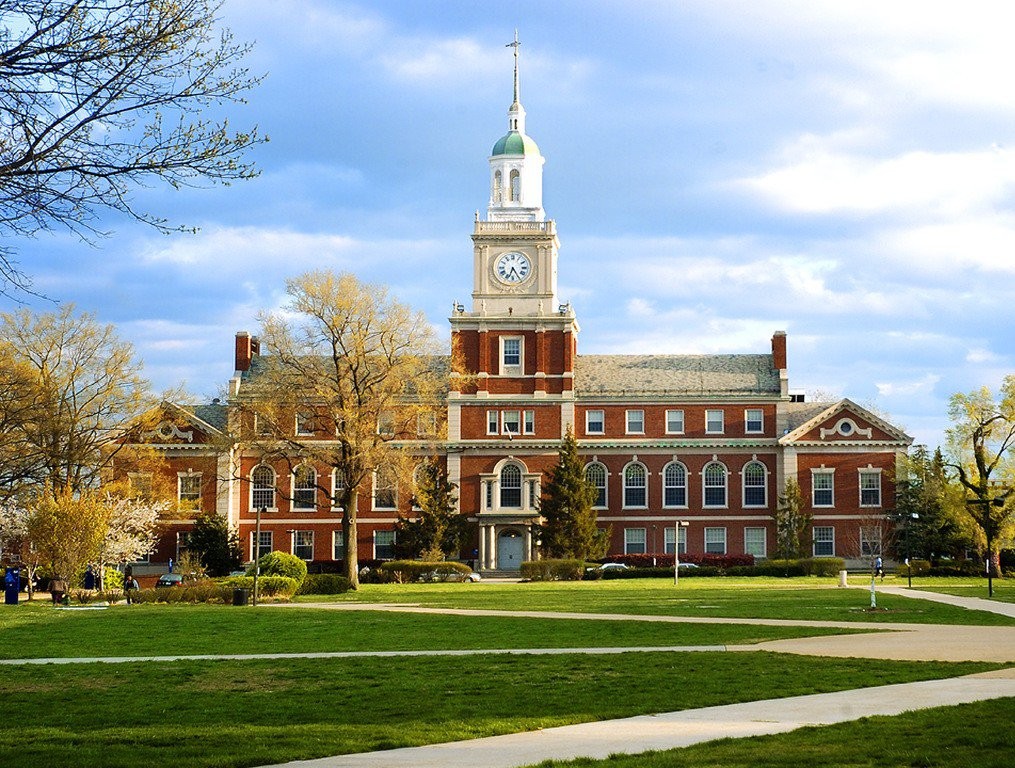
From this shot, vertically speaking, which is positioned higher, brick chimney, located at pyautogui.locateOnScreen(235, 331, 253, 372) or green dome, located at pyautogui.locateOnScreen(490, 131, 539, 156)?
green dome, located at pyautogui.locateOnScreen(490, 131, 539, 156)

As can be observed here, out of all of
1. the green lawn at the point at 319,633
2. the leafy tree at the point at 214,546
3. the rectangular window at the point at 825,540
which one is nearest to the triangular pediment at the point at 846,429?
the rectangular window at the point at 825,540

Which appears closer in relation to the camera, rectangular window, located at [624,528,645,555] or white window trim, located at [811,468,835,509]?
white window trim, located at [811,468,835,509]

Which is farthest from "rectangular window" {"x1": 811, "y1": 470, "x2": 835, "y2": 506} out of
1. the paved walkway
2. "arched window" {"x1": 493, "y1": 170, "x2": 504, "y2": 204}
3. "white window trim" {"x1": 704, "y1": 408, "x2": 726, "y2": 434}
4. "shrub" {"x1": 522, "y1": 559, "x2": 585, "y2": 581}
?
the paved walkway

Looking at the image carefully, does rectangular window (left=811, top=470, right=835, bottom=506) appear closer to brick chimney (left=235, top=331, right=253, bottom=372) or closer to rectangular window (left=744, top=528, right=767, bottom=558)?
rectangular window (left=744, top=528, right=767, bottom=558)

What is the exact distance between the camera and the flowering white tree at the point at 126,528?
192 feet

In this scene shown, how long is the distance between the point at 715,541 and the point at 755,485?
14.1 ft

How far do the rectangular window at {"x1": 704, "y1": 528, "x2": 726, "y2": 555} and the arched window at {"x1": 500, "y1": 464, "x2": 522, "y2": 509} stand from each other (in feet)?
38.0

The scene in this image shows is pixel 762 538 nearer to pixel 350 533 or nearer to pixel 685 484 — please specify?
pixel 685 484

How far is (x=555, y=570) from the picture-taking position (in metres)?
68.8

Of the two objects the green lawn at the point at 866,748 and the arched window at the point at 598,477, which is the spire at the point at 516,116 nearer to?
the arched window at the point at 598,477

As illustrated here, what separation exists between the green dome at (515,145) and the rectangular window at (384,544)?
24779 millimetres

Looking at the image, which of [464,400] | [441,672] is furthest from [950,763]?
[464,400]

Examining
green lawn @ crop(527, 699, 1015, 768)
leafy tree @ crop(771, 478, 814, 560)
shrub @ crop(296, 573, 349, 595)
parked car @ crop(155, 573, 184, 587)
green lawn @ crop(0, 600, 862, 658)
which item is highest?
leafy tree @ crop(771, 478, 814, 560)

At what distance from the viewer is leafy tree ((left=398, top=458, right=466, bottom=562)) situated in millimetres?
76188
